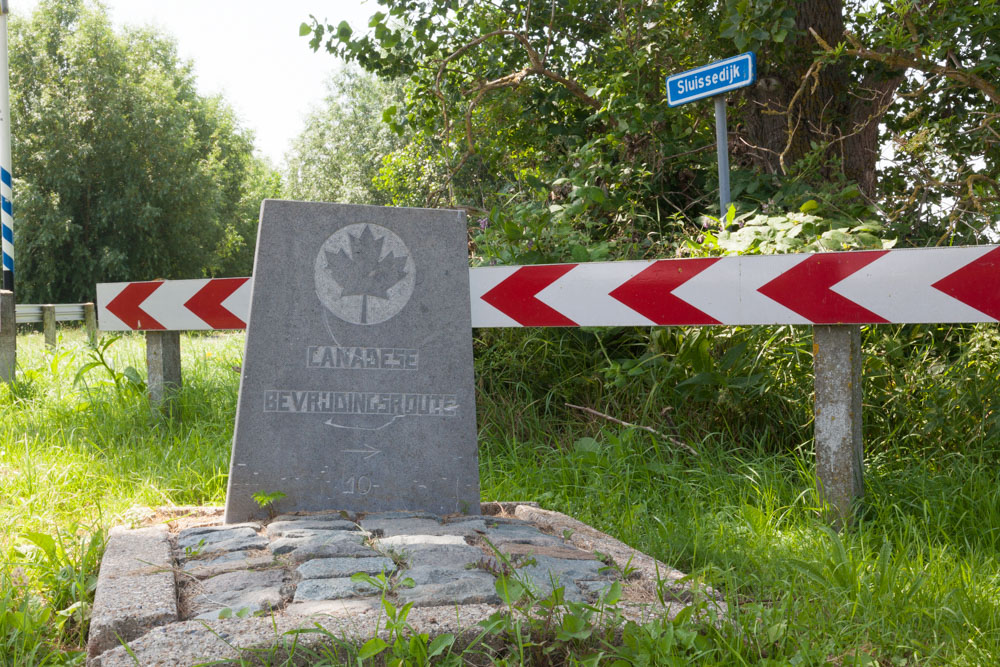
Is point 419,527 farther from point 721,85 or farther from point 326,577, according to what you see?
point 721,85

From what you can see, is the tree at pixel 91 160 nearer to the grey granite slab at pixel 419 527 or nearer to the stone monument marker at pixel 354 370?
the stone monument marker at pixel 354 370

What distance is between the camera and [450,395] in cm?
362

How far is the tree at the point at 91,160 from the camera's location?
31672 millimetres

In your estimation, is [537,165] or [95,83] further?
[95,83]

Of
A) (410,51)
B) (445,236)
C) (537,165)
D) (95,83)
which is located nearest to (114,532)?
(445,236)

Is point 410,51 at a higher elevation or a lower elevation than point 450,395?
higher

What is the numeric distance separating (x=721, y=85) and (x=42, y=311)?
12533mm

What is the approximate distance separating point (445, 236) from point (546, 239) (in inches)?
76.5

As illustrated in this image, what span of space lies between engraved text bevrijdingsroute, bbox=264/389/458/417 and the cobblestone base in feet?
1.41

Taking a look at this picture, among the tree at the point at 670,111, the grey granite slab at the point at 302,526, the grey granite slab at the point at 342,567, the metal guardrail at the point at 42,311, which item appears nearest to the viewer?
the grey granite slab at the point at 342,567

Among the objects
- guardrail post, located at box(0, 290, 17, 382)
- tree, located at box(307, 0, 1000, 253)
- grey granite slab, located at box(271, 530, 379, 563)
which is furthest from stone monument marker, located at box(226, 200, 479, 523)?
guardrail post, located at box(0, 290, 17, 382)

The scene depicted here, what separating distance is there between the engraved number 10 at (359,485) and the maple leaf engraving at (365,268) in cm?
66

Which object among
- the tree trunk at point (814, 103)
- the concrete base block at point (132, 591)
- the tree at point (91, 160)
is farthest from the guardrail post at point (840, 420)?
the tree at point (91, 160)

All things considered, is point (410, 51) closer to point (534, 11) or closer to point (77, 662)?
point (534, 11)
